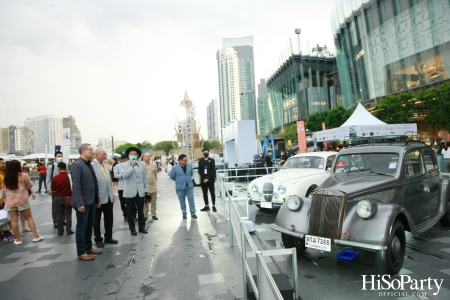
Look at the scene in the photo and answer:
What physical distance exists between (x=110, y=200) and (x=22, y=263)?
1.71 meters

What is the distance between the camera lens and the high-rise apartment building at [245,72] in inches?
4877

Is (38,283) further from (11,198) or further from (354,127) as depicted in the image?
(354,127)

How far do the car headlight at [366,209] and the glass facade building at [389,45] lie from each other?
3054cm

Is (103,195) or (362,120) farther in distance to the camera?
(362,120)

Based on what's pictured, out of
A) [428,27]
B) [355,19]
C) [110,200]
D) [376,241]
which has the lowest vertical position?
[376,241]

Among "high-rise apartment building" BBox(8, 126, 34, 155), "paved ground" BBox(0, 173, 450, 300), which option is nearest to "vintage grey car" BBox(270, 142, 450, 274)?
"paved ground" BBox(0, 173, 450, 300)

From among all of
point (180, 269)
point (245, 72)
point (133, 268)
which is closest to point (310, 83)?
point (180, 269)

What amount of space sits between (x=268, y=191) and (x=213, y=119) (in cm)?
15306

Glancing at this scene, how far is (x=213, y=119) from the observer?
160 metres

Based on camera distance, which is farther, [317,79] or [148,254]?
[317,79]

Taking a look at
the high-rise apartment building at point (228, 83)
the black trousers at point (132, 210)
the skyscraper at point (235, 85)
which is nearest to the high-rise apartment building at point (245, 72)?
the skyscraper at point (235, 85)

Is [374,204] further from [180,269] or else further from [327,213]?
[180,269]

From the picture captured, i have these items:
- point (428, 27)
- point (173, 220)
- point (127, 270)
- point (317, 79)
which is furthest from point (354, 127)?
point (317, 79)

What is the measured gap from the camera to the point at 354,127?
14.0m
